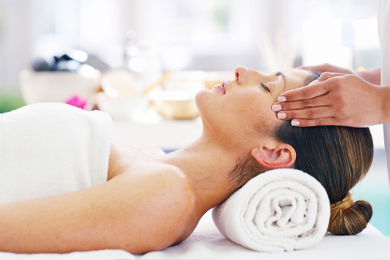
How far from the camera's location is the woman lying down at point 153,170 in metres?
0.74

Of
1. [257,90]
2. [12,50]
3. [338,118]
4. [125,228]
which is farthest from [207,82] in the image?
[12,50]

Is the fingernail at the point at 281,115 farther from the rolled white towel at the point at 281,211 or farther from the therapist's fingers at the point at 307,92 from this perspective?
the rolled white towel at the point at 281,211

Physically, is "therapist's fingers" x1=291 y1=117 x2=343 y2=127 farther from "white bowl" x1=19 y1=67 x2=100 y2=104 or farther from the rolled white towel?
"white bowl" x1=19 y1=67 x2=100 y2=104

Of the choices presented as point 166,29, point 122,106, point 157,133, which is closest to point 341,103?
point 157,133

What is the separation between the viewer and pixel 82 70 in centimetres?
210

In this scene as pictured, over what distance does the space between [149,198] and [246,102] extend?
0.39m

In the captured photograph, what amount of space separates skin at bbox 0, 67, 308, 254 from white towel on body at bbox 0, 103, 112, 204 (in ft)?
0.22

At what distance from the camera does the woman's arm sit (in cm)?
72

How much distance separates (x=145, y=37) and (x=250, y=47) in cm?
101

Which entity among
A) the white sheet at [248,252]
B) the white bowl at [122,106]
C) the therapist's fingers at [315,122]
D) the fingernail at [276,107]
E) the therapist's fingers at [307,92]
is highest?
the therapist's fingers at [307,92]

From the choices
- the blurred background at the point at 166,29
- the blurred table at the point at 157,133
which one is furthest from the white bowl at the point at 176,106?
the blurred background at the point at 166,29

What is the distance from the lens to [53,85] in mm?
2027

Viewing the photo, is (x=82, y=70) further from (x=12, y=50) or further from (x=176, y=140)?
(x=12, y=50)

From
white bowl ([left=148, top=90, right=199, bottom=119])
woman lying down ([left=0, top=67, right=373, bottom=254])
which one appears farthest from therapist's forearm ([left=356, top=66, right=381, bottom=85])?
white bowl ([left=148, top=90, right=199, bottom=119])
